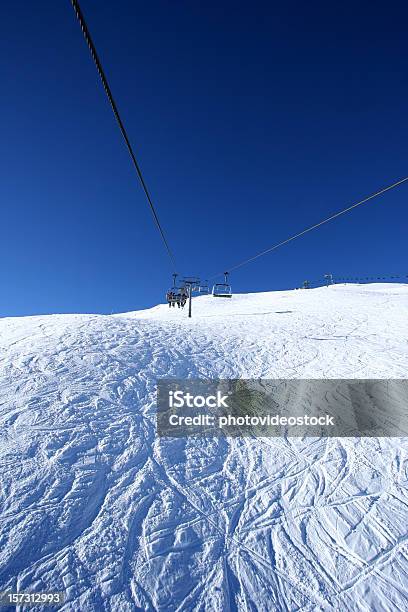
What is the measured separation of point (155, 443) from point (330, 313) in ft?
53.7

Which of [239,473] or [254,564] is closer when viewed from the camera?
[254,564]

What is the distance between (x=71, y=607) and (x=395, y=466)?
6.39 m

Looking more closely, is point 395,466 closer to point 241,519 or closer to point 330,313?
point 241,519

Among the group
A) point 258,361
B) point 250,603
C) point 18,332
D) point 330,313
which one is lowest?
point 250,603

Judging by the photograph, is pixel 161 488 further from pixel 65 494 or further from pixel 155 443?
pixel 65 494

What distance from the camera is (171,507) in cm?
521

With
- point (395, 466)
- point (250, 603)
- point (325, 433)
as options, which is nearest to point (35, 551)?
point (250, 603)

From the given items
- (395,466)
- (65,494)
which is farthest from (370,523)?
(65,494)

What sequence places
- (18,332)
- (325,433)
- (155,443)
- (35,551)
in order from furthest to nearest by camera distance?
(18,332) → (325,433) → (155,443) → (35,551)

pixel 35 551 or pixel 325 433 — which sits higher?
pixel 325 433

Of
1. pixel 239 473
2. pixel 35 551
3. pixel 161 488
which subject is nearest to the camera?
pixel 35 551

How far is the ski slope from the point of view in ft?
13.4

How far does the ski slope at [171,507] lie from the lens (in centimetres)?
409

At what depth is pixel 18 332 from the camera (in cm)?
1185
